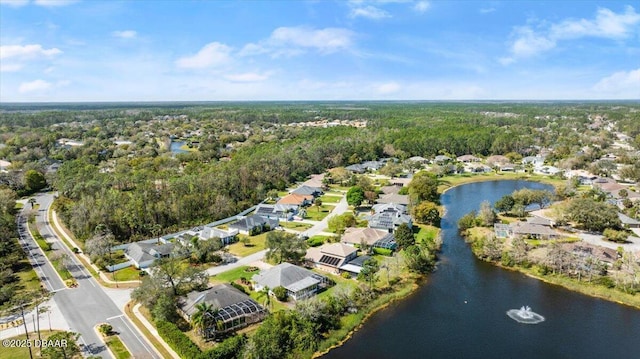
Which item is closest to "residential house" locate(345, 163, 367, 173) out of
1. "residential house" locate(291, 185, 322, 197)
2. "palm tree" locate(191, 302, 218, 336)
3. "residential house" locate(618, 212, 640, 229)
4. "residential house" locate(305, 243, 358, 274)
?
"residential house" locate(291, 185, 322, 197)

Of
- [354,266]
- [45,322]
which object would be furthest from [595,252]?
[45,322]

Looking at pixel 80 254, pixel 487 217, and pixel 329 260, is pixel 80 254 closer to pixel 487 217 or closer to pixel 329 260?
pixel 329 260

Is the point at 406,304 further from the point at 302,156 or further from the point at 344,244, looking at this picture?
the point at 302,156

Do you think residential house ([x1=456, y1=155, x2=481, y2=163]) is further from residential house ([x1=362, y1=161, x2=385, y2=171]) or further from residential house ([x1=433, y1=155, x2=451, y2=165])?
residential house ([x1=362, y1=161, x2=385, y2=171])

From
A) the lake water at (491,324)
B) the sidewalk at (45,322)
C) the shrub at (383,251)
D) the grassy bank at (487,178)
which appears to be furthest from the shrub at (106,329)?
the grassy bank at (487,178)

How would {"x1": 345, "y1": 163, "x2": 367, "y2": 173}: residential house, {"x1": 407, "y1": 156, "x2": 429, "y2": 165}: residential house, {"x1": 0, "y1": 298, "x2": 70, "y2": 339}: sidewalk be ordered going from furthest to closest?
{"x1": 407, "y1": 156, "x2": 429, "y2": 165}: residential house
{"x1": 345, "y1": 163, "x2": 367, "y2": 173}: residential house
{"x1": 0, "y1": 298, "x2": 70, "y2": 339}: sidewalk

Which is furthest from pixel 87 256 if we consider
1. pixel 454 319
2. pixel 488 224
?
pixel 488 224
